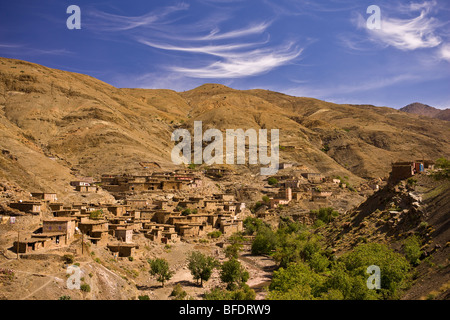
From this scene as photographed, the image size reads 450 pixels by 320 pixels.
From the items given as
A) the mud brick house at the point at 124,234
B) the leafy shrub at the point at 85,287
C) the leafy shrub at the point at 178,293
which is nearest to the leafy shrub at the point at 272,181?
the mud brick house at the point at 124,234

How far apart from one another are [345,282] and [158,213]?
820 inches

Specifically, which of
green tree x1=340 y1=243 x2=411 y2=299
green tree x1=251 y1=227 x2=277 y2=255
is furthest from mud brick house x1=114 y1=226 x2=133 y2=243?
green tree x1=340 y1=243 x2=411 y2=299

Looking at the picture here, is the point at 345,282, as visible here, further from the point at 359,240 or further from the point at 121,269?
the point at 121,269

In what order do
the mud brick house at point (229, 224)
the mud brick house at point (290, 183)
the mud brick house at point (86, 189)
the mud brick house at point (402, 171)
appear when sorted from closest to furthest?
1. the mud brick house at point (402, 171)
2. the mud brick house at point (86, 189)
3. the mud brick house at point (229, 224)
4. the mud brick house at point (290, 183)

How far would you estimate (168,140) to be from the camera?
9050cm

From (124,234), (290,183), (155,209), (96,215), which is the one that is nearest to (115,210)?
(96,215)

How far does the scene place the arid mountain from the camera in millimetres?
48444

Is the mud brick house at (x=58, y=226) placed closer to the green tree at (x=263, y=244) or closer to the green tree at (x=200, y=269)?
the green tree at (x=200, y=269)

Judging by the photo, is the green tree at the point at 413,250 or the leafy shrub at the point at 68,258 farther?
the green tree at the point at 413,250

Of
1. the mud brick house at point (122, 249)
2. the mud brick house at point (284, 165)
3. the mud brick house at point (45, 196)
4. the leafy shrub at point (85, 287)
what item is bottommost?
the leafy shrub at point (85, 287)

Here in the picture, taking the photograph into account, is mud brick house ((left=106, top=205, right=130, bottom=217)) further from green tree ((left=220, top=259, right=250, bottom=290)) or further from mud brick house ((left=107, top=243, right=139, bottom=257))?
green tree ((left=220, top=259, right=250, bottom=290))

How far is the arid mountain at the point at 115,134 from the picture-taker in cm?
4844

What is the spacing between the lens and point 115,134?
2685 inches

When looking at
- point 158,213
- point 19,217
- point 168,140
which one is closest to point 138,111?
point 168,140
